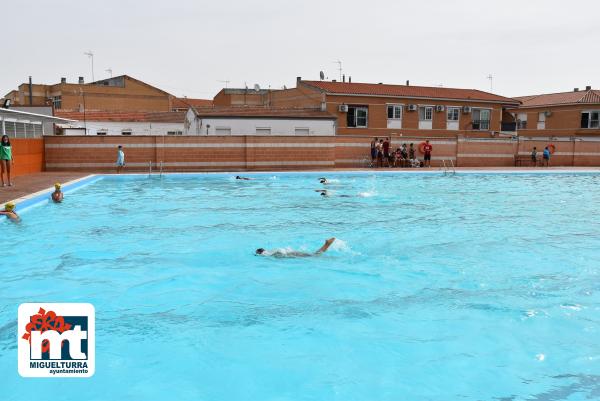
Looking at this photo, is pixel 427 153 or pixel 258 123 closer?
pixel 427 153

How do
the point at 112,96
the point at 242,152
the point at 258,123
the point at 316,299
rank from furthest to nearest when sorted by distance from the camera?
the point at 112,96 → the point at 258,123 → the point at 242,152 → the point at 316,299

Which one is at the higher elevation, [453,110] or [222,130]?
[453,110]

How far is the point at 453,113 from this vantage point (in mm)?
39375

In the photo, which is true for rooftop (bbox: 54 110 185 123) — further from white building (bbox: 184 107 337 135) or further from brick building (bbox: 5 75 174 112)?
brick building (bbox: 5 75 174 112)

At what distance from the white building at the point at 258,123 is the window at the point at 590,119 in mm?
20293

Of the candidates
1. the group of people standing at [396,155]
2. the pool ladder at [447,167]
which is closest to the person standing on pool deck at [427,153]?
the group of people standing at [396,155]

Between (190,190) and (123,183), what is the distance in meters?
3.74

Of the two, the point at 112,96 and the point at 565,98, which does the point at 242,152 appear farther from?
the point at 112,96

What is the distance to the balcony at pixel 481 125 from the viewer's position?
4003cm

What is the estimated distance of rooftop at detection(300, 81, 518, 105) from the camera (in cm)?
3728

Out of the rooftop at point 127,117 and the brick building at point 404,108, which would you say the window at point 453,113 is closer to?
the brick building at point 404,108

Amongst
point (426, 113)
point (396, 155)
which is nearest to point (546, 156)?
point (396, 155)

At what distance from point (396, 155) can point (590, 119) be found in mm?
20668

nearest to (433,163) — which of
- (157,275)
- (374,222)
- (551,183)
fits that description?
(551,183)
